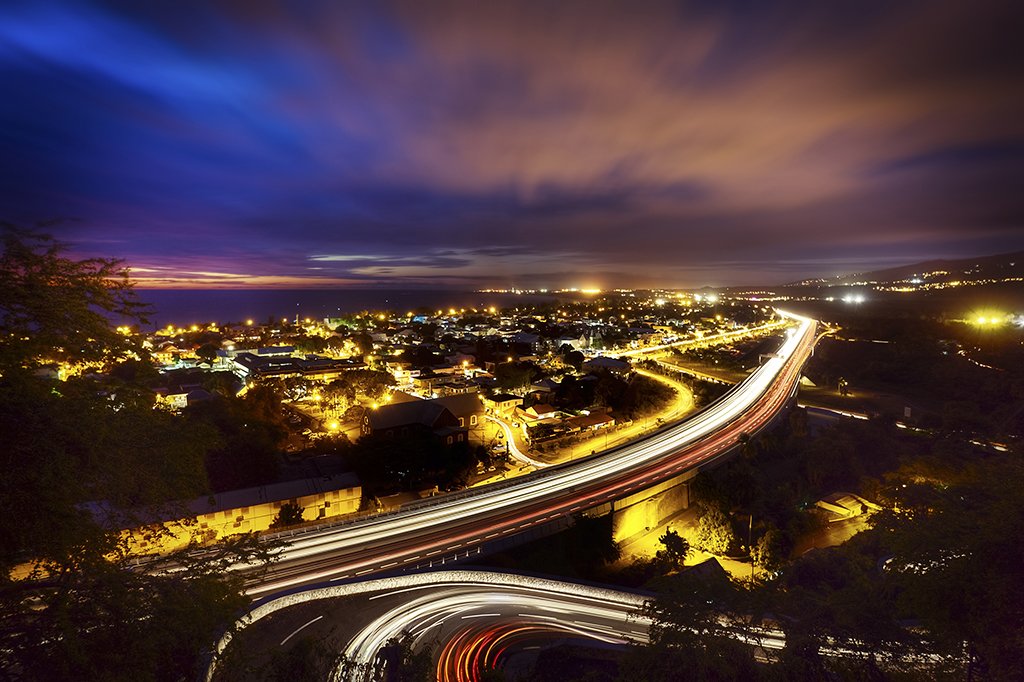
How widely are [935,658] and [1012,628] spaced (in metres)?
2.28

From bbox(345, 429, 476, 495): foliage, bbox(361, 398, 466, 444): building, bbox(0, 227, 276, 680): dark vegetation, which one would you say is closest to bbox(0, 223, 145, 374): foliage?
→ bbox(0, 227, 276, 680): dark vegetation

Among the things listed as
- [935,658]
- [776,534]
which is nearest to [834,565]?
[776,534]

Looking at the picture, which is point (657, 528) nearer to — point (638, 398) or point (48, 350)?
point (638, 398)

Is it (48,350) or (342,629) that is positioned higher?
(48,350)

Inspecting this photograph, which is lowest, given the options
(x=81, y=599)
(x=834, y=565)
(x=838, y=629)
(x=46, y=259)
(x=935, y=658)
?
(x=834, y=565)

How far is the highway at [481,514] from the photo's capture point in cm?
1383

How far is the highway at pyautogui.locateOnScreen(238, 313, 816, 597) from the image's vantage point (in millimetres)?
13828

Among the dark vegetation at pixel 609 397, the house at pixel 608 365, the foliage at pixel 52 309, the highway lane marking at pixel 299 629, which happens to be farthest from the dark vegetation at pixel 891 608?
the house at pixel 608 365

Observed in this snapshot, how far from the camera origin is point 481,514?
16766mm

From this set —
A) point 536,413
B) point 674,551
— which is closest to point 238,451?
point 674,551

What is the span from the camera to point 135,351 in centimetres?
558

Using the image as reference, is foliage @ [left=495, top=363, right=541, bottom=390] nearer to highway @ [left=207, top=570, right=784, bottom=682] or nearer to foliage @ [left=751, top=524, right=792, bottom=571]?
foliage @ [left=751, top=524, right=792, bottom=571]

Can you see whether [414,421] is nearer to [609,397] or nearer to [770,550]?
[609,397]

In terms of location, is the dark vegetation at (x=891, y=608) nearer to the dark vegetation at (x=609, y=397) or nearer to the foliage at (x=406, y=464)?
the foliage at (x=406, y=464)
